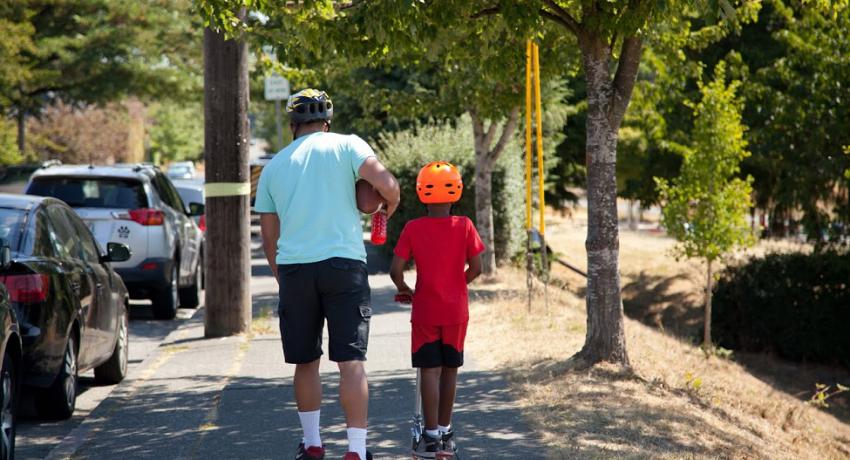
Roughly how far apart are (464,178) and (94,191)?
7.82m

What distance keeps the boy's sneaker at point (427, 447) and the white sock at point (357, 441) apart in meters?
0.56

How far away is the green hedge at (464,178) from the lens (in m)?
19.7

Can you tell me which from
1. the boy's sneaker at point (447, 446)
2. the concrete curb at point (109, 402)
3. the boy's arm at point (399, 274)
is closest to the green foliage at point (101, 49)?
the concrete curb at point (109, 402)

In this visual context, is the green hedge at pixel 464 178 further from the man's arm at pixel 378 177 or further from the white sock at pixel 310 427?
the man's arm at pixel 378 177

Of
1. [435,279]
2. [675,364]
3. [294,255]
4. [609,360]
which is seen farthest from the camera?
[675,364]

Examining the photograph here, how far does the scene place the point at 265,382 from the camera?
8766 millimetres

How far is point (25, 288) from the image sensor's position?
7246mm

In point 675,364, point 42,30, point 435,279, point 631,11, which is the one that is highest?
point 42,30

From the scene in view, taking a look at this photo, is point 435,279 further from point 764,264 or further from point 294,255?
point 764,264

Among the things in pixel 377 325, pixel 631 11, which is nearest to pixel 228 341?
pixel 377 325

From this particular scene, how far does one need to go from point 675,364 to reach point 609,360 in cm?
196

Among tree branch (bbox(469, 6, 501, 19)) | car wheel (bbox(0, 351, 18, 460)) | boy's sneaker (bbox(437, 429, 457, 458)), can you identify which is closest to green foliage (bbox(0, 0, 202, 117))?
tree branch (bbox(469, 6, 501, 19))

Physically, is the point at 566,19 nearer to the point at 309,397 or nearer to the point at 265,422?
the point at 265,422

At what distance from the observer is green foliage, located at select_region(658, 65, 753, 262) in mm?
19219
